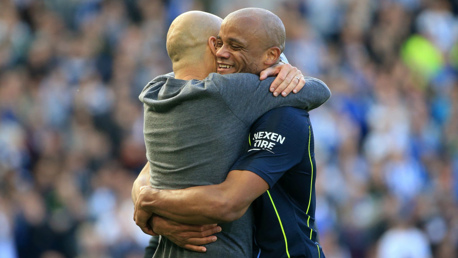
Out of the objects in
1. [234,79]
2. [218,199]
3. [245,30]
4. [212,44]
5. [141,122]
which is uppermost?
[245,30]

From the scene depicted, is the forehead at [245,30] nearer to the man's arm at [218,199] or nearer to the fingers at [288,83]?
the fingers at [288,83]

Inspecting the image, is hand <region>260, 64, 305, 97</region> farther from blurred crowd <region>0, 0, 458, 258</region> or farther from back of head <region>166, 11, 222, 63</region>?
blurred crowd <region>0, 0, 458, 258</region>

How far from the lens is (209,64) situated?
13.4 ft

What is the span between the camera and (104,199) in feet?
31.9

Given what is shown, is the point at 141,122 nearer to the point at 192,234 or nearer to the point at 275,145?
the point at 192,234

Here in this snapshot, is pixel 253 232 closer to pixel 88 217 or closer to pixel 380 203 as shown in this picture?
pixel 88 217

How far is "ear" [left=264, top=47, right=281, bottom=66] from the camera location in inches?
157

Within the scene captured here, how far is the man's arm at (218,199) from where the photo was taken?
12.1 feet

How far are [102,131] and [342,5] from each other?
5.22 meters

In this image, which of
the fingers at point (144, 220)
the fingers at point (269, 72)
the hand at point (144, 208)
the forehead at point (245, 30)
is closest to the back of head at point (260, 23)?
the forehead at point (245, 30)

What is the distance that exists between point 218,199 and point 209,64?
759 mm

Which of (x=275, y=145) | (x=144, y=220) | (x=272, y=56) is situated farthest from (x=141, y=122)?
(x=275, y=145)

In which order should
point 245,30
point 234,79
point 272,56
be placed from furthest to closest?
point 272,56 → point 245,30 → point 234,79

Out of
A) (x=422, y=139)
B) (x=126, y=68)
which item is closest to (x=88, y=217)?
(x=126, y=68)
